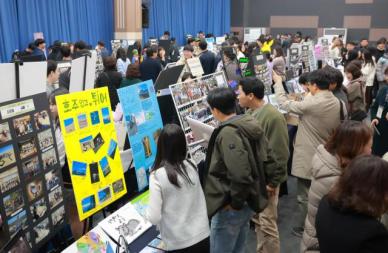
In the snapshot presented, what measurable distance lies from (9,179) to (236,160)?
1.14 meters

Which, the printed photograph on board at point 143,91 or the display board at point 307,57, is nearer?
the printed photograph on board at point 143,91

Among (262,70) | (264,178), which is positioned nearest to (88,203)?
(264,178)

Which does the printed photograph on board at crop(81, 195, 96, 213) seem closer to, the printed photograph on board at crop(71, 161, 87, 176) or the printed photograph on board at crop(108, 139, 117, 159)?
the printed photograph on board at crop(71, 161, 87, 176)

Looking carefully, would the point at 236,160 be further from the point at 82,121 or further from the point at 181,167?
the point at 82,121

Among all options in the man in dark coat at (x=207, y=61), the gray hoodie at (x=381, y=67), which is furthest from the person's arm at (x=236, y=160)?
the gray hoodie at (x=381, y=67)

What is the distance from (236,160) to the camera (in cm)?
210

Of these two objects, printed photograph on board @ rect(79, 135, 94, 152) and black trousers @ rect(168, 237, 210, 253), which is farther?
printed photograph on board @ rect(79, 135, 94, 152)

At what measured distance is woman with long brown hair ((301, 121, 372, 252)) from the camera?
6.59 feet

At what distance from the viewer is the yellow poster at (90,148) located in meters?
2.20

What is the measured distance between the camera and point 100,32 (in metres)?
11.7

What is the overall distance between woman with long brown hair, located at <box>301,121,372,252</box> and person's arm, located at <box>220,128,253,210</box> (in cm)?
36

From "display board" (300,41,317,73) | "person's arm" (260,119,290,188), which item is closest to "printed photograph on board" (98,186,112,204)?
"person's arm" (260,119,290,188)

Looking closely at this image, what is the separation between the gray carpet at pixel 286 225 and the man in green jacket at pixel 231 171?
998 mm

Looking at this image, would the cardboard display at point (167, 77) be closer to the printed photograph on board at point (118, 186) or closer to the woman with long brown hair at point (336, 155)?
the printed photograph on board at point (118, 186)
